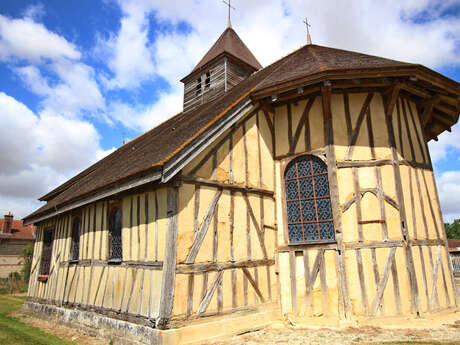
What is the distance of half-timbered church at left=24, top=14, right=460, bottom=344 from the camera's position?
6051mm

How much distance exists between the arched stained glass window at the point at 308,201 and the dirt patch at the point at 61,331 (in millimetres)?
4765

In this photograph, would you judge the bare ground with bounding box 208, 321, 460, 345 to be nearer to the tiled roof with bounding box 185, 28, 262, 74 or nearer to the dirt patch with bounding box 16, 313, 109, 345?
the dirt patch with bounding box 16, 313, 109, 345

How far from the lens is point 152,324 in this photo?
5625 mm

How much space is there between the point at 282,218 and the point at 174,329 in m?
Answer: 3.49

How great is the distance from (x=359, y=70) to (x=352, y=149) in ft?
5.59

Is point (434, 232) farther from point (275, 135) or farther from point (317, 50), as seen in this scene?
point (317, 50)

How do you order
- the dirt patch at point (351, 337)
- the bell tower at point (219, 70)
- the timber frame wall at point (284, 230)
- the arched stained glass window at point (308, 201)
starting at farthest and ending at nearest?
the bell tower at point (219, 70)
the arched stained glass window at point (308, 201)
the timber frame wall at point (284, 230)
the dirt patch at point (351, 337)

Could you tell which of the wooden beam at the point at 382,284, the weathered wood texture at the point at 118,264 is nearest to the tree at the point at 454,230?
the wooden beam at the point at 382,284

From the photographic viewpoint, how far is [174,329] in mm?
5469

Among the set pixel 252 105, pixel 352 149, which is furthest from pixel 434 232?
pixel 252 105

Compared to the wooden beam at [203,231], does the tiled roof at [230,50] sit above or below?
above

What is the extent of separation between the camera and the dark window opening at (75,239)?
9422mm

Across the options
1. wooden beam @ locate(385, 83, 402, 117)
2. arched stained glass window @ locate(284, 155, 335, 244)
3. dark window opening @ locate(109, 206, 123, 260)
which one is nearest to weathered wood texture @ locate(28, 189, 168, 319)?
dark window opening @ locate(109, 206, 123, 260)

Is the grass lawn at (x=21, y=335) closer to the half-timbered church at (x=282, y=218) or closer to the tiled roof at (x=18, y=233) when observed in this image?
the half-timbered church at (x=282, y=218)
